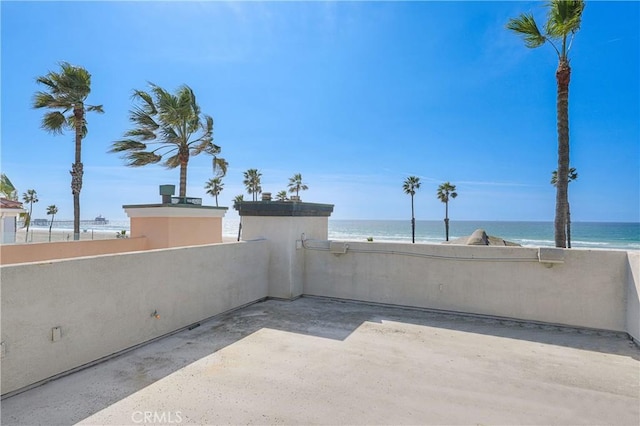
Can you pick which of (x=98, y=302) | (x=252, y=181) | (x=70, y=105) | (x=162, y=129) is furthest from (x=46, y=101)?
(x=252, y=181)

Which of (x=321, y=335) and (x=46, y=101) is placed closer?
(x=321, y=335)

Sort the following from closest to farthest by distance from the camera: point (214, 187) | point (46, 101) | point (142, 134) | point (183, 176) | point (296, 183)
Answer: point (142, 134) < point (183, 176) < point (46, 101) < point (214, 187) < point (296, 183)

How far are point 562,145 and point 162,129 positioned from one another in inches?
489

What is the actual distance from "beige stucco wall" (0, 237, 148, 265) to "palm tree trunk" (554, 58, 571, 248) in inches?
394

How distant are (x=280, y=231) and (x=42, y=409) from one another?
479 cm

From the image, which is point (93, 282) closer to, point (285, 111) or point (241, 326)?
point (241, 326)

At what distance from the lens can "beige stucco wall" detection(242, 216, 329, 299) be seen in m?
7.00

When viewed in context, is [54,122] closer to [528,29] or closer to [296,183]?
[528,29]

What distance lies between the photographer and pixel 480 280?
19.0 ft

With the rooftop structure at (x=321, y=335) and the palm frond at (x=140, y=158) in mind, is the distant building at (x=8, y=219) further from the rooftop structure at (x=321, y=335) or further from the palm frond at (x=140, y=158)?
the rooftop structure at (x=321, y=335)

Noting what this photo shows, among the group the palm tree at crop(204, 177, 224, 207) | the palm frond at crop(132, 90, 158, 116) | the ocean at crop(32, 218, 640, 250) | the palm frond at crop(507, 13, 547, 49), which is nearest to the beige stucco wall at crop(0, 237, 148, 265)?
the palm frond at crop(132, 90, 158, 116)

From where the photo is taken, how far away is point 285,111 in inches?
607

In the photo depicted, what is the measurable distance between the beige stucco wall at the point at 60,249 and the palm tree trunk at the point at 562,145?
32.8 ft

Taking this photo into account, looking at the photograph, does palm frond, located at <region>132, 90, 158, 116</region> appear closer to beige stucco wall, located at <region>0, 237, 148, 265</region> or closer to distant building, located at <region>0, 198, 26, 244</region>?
beige stucco wall, located at <region>0, 237, 148, 265</region>
